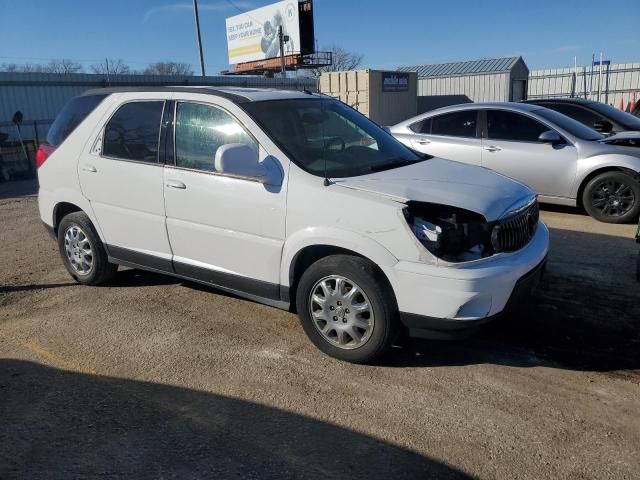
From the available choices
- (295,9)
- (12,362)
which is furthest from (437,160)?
(295,9)

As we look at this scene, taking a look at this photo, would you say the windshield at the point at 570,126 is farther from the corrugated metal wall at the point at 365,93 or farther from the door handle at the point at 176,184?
the corrugated metal wall at the point at 365,93

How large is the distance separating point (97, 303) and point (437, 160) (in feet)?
10.7

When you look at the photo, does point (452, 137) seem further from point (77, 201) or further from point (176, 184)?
point (77, 201)

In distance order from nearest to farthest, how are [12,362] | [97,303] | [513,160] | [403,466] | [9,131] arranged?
[403,466] → [12,362] → [97,303] → [513,160] → [9,131]

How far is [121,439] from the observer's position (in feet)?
9.96

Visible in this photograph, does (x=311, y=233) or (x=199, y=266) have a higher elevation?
(x=311, y=233)

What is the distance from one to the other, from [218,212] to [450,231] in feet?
5.68

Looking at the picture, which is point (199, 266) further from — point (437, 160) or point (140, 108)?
point (437, 160)

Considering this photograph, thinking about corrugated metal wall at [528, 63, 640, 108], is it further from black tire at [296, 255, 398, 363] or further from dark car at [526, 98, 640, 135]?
black tire at [296, 255, 398, 363]

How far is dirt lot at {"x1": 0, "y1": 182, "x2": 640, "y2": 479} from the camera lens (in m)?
2.83

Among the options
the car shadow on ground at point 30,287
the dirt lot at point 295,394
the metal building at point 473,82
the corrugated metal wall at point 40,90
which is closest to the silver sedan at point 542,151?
the dirt lot at point 295,394

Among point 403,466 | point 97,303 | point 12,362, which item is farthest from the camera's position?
point 97,303

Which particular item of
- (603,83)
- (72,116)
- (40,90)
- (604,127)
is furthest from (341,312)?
(603,83)

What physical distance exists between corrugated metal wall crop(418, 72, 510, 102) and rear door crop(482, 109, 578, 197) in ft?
69.5
